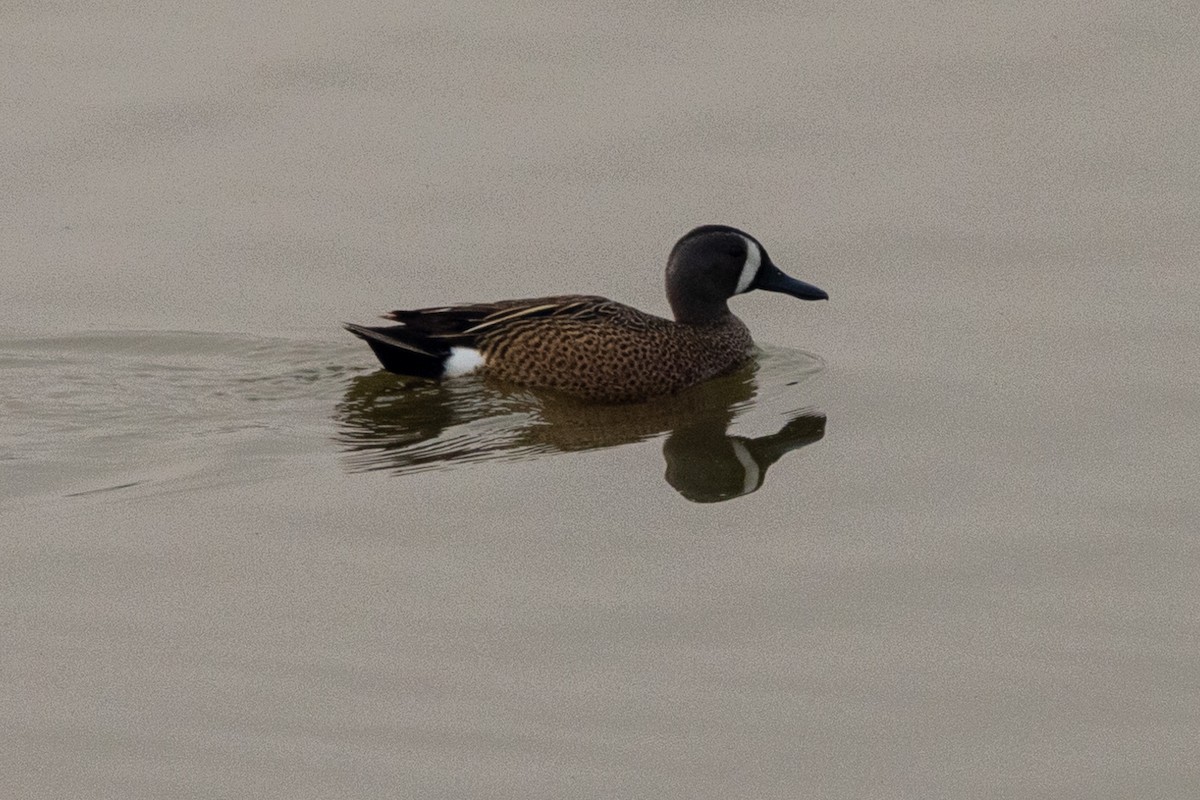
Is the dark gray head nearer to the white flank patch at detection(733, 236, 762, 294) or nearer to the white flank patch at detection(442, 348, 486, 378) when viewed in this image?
the white flank patch at detection(733, 236, 762, 294)

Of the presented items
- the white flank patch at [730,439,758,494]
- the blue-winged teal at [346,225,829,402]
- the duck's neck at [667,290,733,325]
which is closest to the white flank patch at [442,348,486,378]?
the blue-winged teal at [346,225,829,402]

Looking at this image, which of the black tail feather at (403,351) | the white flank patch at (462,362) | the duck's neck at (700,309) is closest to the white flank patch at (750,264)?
the duck's neck at (700,309)

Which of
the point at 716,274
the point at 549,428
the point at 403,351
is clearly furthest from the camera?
the point at 716,274

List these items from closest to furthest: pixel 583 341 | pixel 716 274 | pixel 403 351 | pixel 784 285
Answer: pixel 403 351 → pixel 583 341 → pixel 784 285 → pixel 716 274

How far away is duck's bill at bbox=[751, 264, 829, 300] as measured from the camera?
10.0 metres

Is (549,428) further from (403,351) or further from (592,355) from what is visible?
(403,351)

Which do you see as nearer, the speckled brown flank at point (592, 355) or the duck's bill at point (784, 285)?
the speckled brown flank at point (592, 355)

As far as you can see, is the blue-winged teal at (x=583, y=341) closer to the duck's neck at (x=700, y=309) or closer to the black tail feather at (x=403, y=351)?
the black tail feather at (x=403, y=351)

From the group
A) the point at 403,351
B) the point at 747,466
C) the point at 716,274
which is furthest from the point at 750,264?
the point at 747,466

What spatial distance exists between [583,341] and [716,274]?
0.90 m

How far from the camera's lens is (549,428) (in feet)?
A: 30.2

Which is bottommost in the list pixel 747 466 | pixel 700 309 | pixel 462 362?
pixel 747 466

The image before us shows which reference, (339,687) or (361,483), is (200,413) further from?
(339,687)

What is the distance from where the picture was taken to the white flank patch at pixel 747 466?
27.2ft
